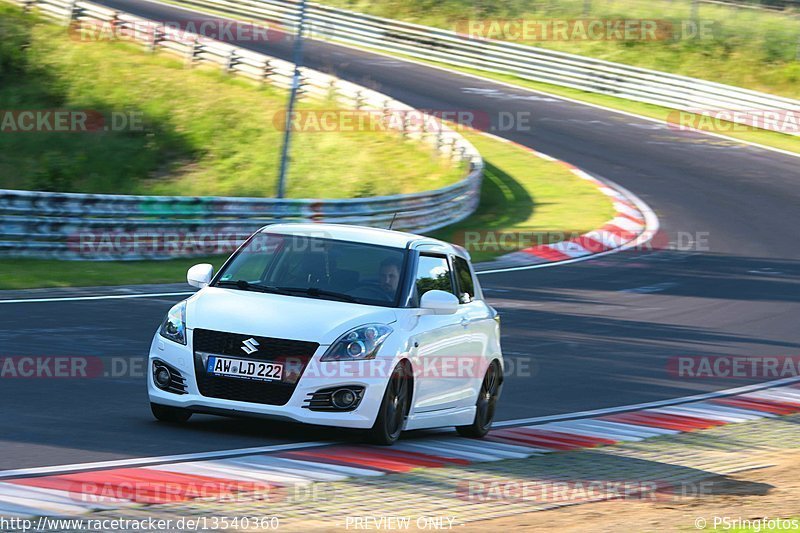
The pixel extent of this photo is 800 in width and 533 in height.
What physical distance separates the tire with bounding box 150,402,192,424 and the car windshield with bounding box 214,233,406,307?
90 centimetres

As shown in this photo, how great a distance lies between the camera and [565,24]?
4897 cm

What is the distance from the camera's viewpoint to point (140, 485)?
6852 mm

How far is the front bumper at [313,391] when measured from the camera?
8078mm

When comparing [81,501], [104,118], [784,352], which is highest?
[81,501]

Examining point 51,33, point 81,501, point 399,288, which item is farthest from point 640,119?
point 81,501

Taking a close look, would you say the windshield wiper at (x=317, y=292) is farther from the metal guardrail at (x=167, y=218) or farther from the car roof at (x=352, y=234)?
the metal guardrail at (x=167, y=218)

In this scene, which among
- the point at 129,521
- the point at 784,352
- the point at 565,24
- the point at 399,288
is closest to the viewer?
the point at 129,521

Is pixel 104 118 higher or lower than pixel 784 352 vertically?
lower

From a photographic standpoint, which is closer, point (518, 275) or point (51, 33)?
point (518, 275)

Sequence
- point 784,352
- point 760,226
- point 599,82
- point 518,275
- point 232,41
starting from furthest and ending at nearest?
point 232,41
point 599,82
point 760,226
point 518,275
point 784,352

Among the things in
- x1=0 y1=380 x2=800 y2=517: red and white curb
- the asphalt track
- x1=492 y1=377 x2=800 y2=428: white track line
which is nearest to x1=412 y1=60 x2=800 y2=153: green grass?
the asphalt track

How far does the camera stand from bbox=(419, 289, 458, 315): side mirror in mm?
8688

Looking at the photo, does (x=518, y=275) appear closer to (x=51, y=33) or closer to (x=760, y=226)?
(x=760, y=226)

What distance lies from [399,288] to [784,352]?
7788mm
